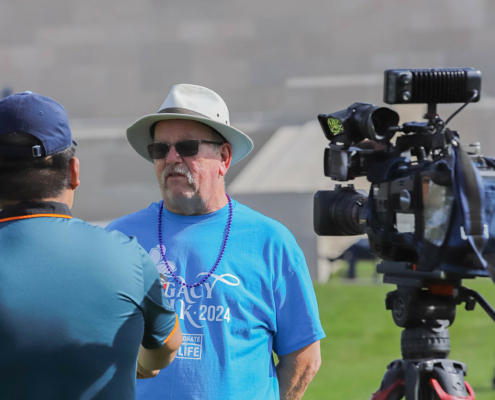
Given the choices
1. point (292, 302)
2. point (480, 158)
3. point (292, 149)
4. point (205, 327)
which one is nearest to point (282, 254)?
point (292, 302)

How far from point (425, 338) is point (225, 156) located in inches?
34.8

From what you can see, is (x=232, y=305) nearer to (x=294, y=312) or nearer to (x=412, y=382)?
(x=294, y=312)

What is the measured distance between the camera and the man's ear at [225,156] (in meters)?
2.38

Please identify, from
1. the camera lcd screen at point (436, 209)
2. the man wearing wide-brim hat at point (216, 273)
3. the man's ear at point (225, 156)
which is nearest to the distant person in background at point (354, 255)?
the man's ear at point (225, 156)

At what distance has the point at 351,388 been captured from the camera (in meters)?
5.87

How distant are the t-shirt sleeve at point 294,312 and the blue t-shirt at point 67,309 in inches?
29.3

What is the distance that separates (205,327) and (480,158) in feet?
3.01

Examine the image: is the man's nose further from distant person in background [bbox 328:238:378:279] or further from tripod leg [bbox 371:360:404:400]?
distant person in background [bbox 328:238:378:279]

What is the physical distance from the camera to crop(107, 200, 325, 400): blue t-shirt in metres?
2.07

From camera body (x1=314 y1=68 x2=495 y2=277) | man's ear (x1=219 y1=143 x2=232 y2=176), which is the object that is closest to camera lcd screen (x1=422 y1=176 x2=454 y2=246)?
camera body (x1=314 y1=68 x2=495 y2=277)

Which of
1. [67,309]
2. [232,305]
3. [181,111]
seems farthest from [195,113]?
[67,309]

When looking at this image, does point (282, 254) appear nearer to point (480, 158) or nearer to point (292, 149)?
point (480, 158)

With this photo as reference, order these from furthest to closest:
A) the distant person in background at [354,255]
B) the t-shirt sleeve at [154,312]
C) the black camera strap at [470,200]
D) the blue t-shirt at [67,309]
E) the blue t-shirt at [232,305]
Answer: the distant person in background at [354,255], the blue t-shirt at [232,305], the black camera strap at [470,200], the t-shirt sleeve at [154,312], the blue t-shirt at [67,309]

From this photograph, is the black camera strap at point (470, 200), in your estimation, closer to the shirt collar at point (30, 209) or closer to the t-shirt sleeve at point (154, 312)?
the t-shirt sleeve at point (154, 312)
